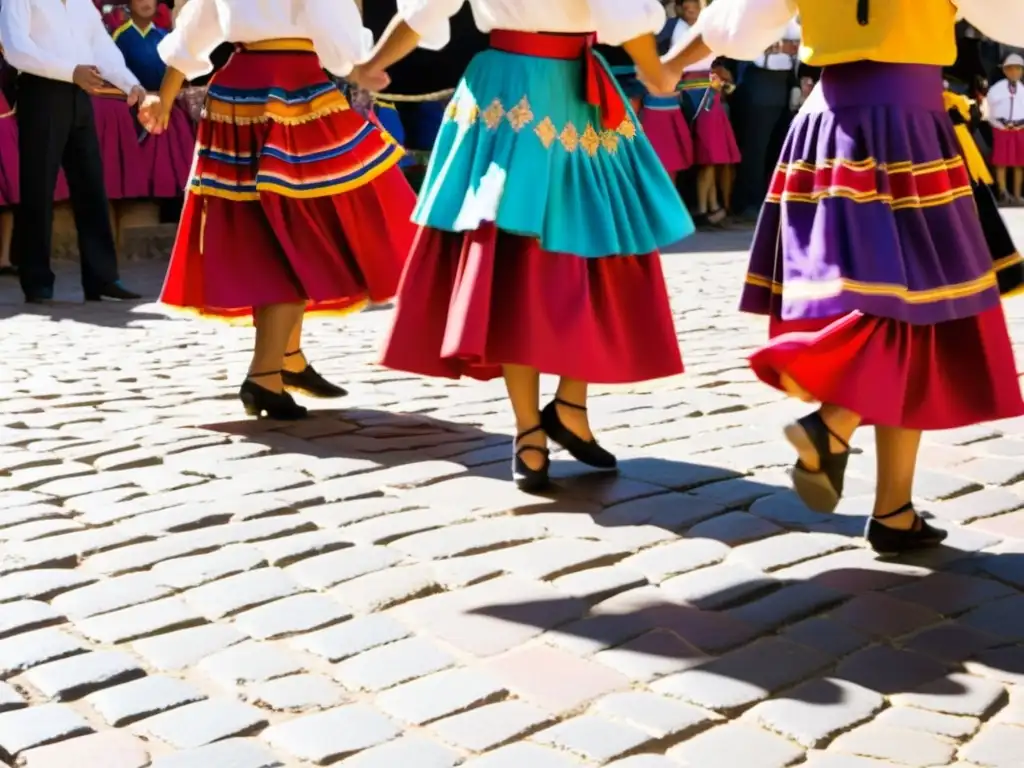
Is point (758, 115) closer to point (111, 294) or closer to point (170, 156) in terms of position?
point (170, 156)

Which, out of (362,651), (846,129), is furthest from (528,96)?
(362,651)

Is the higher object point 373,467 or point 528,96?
point 528,96

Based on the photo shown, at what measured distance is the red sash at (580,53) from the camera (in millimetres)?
4250

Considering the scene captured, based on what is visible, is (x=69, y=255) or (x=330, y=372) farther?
(x=69, y=255)

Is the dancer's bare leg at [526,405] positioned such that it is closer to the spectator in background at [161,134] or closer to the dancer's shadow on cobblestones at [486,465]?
the dancer's shadow on cobblestones at [486,465]

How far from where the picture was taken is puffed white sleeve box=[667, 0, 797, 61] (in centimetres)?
378

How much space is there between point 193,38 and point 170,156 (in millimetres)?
6342

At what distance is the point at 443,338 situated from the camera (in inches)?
171

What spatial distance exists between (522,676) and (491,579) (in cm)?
57

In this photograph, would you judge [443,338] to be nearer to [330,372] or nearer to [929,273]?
[929,273]

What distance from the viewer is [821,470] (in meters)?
3.53

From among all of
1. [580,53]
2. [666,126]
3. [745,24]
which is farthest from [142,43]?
[745,24]

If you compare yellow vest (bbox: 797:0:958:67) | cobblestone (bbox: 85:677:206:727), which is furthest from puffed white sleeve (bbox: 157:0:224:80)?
cobblestone (bbox: 85:677:206:727)

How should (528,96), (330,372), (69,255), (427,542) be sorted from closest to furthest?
(427,542), (528,96), (330,372), (69,255)
